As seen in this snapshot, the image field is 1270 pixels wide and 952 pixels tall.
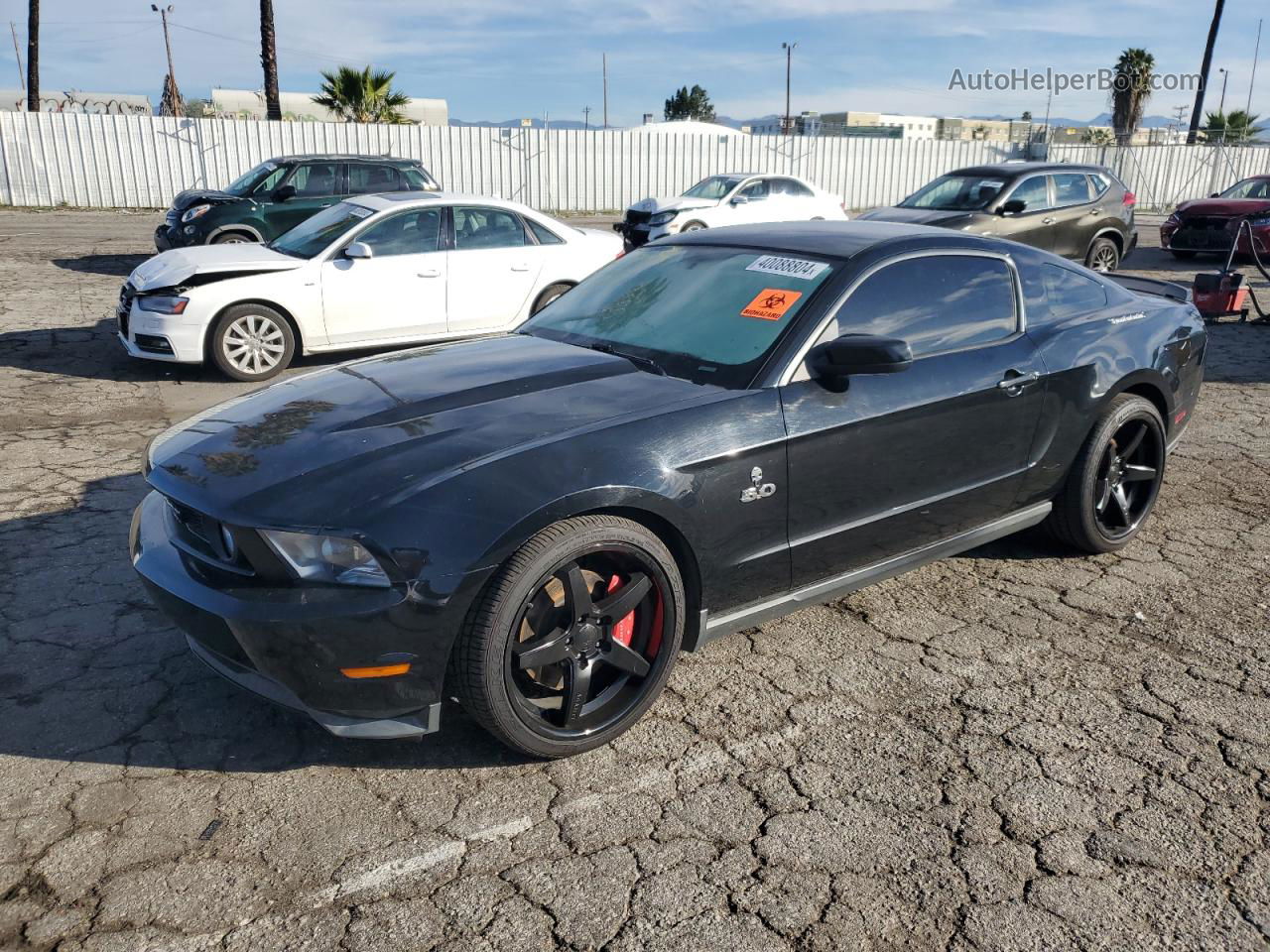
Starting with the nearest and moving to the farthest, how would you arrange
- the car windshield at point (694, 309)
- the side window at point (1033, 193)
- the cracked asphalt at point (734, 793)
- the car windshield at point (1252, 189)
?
the cracked asphalt at point (734, 793) → the car windshield at point (694, 309) → the side window at point (1033, 193) → the car windshield at point (1252, 189)

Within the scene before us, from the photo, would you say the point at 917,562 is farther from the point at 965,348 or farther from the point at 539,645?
the point at 539,645

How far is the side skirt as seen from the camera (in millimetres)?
3461

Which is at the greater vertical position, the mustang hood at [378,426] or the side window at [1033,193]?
the side window at [1033,193]

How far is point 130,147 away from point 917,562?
24.6 m

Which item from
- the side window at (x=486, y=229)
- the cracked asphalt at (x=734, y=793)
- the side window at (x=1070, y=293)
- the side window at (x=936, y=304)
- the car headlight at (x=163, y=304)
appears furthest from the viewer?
the side window at (x=486, y=229)

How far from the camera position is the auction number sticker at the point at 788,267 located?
151 inches

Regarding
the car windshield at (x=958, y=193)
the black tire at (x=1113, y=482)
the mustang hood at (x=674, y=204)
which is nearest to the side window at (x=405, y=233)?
the black tire at (x=1113, y=482)

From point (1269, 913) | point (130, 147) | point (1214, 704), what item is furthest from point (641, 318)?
point (130, 147)

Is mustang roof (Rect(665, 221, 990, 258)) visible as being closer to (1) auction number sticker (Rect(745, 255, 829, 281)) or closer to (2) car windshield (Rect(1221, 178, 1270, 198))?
(1) auction number sticker (Rect(745, 255, 829, 281))

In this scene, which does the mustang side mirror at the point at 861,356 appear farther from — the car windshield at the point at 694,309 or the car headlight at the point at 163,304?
the car headlight at the point at 163,304

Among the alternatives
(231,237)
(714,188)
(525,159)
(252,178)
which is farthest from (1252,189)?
(525,159)

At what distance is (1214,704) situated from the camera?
3.54m

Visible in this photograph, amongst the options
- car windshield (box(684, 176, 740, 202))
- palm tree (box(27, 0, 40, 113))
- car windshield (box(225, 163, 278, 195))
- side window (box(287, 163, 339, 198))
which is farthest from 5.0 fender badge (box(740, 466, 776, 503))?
palm tree (box(27, 0, 40, 113))

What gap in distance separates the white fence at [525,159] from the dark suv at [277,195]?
11.1m
